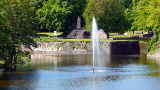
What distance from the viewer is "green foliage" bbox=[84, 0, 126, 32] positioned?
101m

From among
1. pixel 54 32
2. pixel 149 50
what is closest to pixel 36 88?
pixel 149 50

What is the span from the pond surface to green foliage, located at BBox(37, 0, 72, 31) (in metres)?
47.5

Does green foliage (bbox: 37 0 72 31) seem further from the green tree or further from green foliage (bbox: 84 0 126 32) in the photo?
the green tree

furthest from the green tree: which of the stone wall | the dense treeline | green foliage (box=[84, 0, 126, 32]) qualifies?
green foliage (box=[84, 0, 126, 32])

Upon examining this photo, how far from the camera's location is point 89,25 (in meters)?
103

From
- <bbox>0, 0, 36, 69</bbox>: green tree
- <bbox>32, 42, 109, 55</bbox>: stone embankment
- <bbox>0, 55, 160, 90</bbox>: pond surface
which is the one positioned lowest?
<bbox>0, 55, 160, 90</bbox>: pond surface

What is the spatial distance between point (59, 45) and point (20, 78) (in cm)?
4673

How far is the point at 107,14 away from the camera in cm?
10194

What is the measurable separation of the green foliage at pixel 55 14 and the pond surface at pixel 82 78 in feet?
156

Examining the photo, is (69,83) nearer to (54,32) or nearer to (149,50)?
(149,50)

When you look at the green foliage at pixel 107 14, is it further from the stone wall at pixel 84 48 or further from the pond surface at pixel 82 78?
the pond surface at pixel 82 78

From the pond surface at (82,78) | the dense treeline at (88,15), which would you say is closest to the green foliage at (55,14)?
the dense treeline at (88,15)

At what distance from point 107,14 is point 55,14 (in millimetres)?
12999

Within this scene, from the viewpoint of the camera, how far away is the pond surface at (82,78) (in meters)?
43.4
